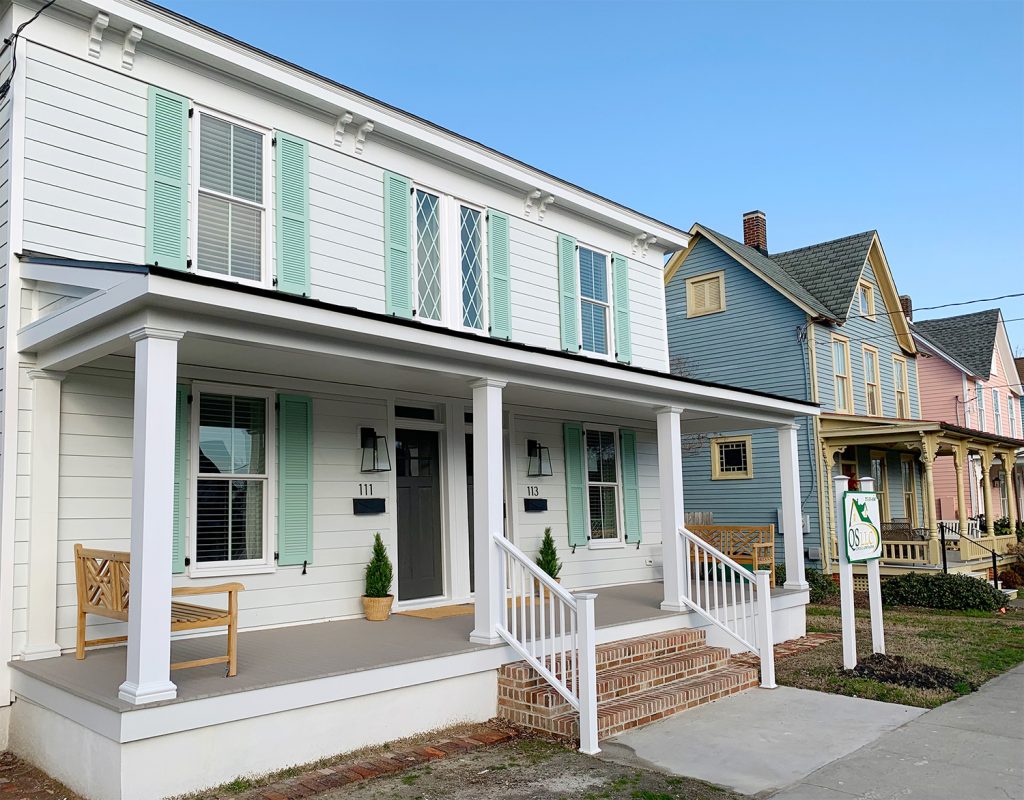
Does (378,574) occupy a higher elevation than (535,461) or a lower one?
lower

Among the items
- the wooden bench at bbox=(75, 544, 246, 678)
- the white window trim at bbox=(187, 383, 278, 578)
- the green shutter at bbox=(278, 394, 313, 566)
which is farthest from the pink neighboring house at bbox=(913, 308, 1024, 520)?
the wooden bench at bbox=(75, 544, 246, 678)

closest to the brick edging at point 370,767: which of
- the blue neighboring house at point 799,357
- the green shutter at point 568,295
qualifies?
the green shutter at point 568,295

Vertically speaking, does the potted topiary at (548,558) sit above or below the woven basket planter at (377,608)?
above

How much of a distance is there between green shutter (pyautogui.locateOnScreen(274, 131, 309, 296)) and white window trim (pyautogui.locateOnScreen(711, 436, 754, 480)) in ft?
44.1

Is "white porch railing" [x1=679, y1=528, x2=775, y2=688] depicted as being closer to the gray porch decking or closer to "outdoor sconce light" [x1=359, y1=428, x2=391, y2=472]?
the gray porch decking

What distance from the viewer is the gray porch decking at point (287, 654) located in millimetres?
5289

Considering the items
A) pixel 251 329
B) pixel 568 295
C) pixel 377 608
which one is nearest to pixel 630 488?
pixel 568 295

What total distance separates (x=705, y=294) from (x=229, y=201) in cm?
1473

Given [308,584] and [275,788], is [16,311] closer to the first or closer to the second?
[308,584]

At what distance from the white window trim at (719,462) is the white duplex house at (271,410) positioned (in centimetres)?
842

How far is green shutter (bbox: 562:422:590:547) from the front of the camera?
35.3 ft

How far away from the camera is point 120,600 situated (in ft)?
18.1

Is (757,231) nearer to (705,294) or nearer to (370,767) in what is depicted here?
(705,294)

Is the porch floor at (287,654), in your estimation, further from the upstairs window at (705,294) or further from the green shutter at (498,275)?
the upstairs window at (705,294)
